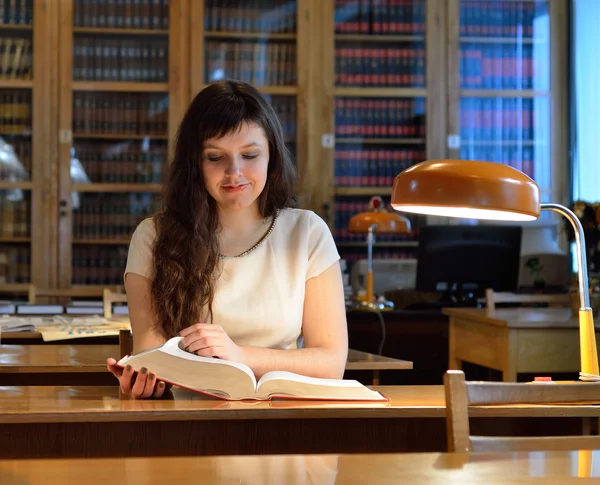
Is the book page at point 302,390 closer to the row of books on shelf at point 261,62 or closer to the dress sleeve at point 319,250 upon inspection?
the dress sleeve at point 319,250

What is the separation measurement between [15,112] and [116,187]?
82cm

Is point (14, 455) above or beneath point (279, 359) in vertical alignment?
beneath

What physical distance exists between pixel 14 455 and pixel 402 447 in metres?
0.69

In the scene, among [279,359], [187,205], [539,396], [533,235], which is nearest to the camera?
[539,396]

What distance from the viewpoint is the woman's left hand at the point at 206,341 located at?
172 cm

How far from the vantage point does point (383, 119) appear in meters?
6.67

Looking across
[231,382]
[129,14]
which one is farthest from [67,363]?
[129,14]

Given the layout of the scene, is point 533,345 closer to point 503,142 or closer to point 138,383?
point 138,383

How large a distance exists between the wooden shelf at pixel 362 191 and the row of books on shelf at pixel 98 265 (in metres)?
1.52

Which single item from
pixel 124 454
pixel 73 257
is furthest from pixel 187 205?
pixel 73 257

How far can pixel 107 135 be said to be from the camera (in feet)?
21.3

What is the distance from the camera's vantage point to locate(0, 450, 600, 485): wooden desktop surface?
1014 millimetres

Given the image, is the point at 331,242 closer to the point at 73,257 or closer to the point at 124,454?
the point at 124,454

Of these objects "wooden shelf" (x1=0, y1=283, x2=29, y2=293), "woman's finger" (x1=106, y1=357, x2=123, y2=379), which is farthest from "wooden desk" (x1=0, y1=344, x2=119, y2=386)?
"wooden shelf" (x1=0, y1=283, x2=29, y2=293)
